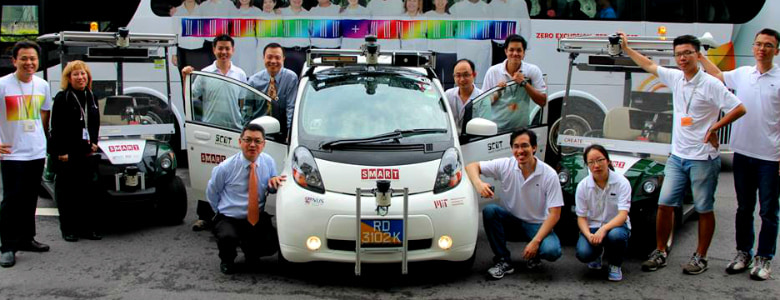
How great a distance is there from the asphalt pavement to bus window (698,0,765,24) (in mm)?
5111

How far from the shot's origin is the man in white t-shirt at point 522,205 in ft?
19.9

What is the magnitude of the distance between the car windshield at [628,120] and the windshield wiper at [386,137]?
170 centimetres

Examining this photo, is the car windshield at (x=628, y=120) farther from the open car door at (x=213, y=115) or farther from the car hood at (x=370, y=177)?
the open car door at (x=213, y=115)

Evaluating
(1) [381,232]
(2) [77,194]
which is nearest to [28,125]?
(2) [77,194]

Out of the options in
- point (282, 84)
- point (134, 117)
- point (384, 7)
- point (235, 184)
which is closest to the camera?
point (235, 184)

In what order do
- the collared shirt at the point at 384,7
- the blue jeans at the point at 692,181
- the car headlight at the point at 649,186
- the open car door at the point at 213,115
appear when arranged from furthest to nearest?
1. the collared shirt at the point at 384,7
2. the open car door at the point at 213,115
3. the car headlight at the point at 649,186
4. the blue jeans at the point at 692,181

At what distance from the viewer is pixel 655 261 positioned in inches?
250

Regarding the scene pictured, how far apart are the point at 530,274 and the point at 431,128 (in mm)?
1398

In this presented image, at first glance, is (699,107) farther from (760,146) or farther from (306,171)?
(306,171)

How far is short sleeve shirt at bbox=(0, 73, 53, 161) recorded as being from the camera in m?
6.41

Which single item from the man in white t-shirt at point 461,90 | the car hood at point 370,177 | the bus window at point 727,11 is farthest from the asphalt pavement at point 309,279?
the bus window at point 727,11

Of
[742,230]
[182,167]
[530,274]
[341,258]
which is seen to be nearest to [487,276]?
[530,274]

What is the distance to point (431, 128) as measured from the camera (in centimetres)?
634

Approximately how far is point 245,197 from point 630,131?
143 inches
